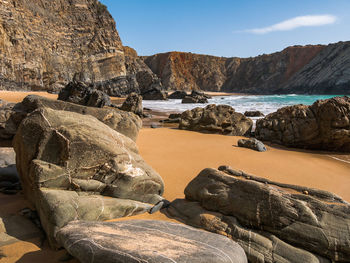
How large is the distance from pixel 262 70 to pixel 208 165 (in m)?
75.1

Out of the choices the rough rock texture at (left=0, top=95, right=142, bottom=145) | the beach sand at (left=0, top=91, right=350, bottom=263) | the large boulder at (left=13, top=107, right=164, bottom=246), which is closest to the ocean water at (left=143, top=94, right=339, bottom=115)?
the beach sand at (left=0, top=91, right=350, bottom=263)

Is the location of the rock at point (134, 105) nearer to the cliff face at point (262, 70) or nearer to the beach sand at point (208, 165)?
the beach sand at point (208, 165)

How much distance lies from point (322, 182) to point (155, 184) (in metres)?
3.22

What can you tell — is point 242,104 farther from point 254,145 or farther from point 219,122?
point 254,145

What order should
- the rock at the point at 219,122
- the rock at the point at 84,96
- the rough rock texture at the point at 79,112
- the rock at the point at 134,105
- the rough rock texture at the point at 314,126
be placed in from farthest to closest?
1. the rock at the point at 134,105
2. the rock at the point at 84,96
3. the rock at the point at 219,122
4. the rough rock texture at the point at 314,126
5. the rough rock texture at the point at 79,112

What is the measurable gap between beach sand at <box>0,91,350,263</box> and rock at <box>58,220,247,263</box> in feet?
1.52

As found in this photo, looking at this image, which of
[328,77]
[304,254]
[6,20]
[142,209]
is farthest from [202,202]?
[328,77]

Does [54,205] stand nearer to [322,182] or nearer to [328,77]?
[322,182]

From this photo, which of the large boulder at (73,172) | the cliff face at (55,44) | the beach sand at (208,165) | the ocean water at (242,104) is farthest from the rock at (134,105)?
the cliff face at (55,44)

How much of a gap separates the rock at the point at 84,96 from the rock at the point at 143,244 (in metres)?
10.5

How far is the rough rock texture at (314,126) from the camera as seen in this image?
6605 mm

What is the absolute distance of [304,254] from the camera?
2010 millimetres

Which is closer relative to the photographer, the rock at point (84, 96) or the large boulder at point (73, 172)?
the large boulder at point (73, 172)

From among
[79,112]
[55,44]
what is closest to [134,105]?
[79,112]
